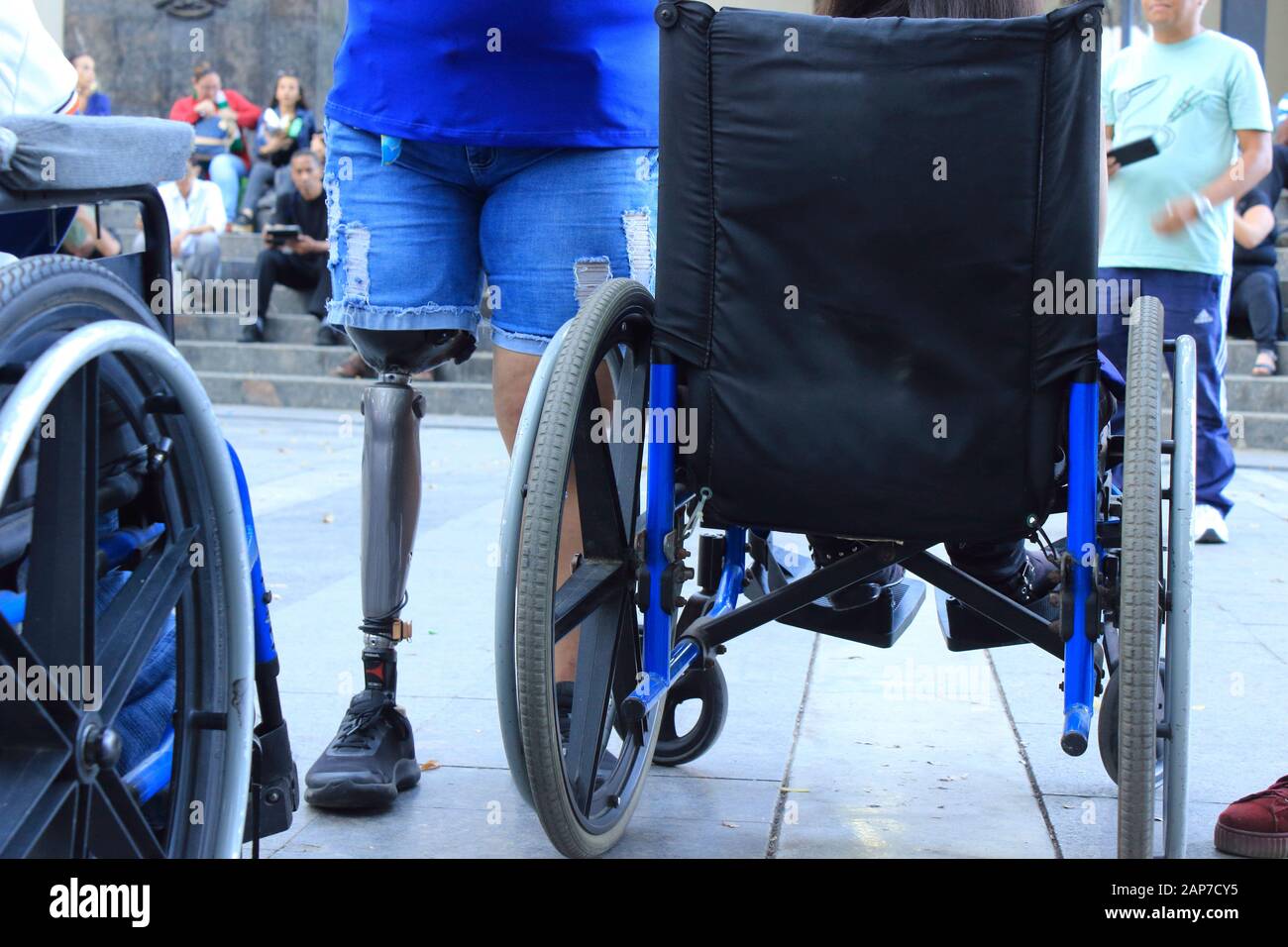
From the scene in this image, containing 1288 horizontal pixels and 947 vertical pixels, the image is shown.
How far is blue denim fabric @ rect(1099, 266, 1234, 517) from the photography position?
536 cm

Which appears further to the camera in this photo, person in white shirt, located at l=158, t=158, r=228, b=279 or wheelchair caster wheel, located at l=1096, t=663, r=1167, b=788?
person in white shirt, located at l=158, t=158, r=228, b=279

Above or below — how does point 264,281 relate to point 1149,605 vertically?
above

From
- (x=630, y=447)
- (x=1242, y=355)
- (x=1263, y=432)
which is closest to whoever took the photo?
(x=630, y=447)

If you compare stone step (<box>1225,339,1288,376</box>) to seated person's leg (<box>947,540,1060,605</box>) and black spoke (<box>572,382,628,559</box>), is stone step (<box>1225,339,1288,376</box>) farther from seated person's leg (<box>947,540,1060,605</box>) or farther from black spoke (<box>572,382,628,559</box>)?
black spoke (<box>572,382,628,559</box>)

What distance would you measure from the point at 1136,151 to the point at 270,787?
162 inches

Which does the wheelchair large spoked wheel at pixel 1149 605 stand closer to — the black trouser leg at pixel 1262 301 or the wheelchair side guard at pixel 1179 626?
the wheelchair side guard at pixel 1179 626

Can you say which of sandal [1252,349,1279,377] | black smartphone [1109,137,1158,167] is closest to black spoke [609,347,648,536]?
black smartphone [1109,137,1158,167]

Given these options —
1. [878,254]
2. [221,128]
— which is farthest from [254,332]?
[878,254]

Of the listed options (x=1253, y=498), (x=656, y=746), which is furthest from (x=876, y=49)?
(x=1253, y=498)

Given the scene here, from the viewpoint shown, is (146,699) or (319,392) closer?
(146,699)

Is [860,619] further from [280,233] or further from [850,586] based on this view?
[280,233]

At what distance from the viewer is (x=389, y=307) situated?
278cm

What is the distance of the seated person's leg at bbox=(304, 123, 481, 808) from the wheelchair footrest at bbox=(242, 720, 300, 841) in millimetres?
564
